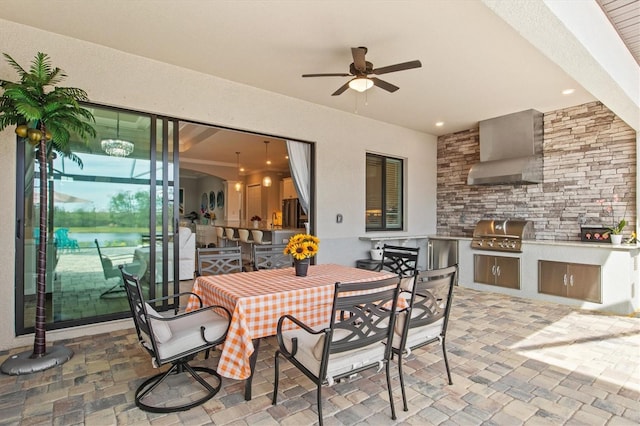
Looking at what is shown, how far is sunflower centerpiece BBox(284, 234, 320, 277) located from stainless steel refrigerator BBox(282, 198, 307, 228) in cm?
656

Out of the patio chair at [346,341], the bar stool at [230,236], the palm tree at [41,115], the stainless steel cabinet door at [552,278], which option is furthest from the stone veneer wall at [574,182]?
the palm tree at [41,115]

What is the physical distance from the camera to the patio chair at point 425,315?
2.14 m

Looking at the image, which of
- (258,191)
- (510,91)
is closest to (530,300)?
(510,91)

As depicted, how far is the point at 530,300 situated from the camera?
498 centimetres

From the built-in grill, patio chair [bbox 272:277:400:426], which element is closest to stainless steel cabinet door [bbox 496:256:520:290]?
the built-in grill

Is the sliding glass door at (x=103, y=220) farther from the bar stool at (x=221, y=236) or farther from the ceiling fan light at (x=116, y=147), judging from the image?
the bar stool at (x=221, y=236)

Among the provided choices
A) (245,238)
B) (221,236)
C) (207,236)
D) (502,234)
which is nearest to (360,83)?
(502,234)

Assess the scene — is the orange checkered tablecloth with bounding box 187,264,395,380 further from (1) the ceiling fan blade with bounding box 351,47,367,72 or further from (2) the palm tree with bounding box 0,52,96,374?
(1) the ceiling fan blade with bounding box 351,47,367,72

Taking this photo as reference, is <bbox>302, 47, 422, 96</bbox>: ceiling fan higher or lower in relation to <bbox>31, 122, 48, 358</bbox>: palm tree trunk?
higher

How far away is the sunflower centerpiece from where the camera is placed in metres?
2.86

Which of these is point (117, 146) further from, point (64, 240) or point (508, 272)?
point (508, 272)

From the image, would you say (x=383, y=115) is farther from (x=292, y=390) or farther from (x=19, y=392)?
(x=19, y=392)

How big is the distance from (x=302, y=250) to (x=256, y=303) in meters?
0.75

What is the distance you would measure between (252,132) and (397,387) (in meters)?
3.51
